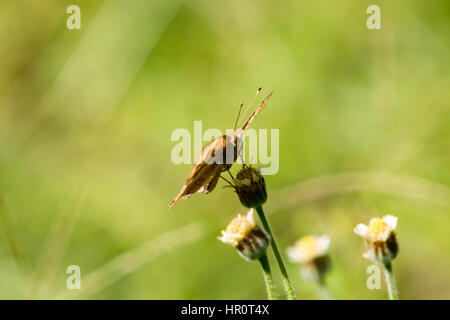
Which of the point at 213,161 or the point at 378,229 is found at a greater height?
the point at 213,161

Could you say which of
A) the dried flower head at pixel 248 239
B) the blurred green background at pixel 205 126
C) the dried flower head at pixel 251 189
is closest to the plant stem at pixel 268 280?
the dried flower head at pixel 248 239

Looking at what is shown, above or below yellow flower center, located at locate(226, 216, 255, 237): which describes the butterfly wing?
above

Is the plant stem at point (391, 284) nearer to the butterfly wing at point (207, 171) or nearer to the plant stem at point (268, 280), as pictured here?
the plant stem at point (268, 280)

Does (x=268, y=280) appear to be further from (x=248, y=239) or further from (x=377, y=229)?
(x=377, y=229)

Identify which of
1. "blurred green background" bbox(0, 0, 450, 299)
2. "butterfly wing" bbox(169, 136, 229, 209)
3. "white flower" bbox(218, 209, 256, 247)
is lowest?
Result: "white flower" bbox(218, 209, 256, 247)

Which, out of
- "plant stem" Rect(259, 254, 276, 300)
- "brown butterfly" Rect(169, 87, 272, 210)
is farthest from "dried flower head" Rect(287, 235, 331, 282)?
"brown butterfly" Rect(169, 87, 272, 210)

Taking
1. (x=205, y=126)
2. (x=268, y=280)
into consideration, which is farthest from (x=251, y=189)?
(x=205, y=126)

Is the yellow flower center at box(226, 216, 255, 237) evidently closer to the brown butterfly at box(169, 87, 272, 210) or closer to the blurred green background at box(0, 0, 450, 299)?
the brown butterfly at box(169, 87, 272, 210)
